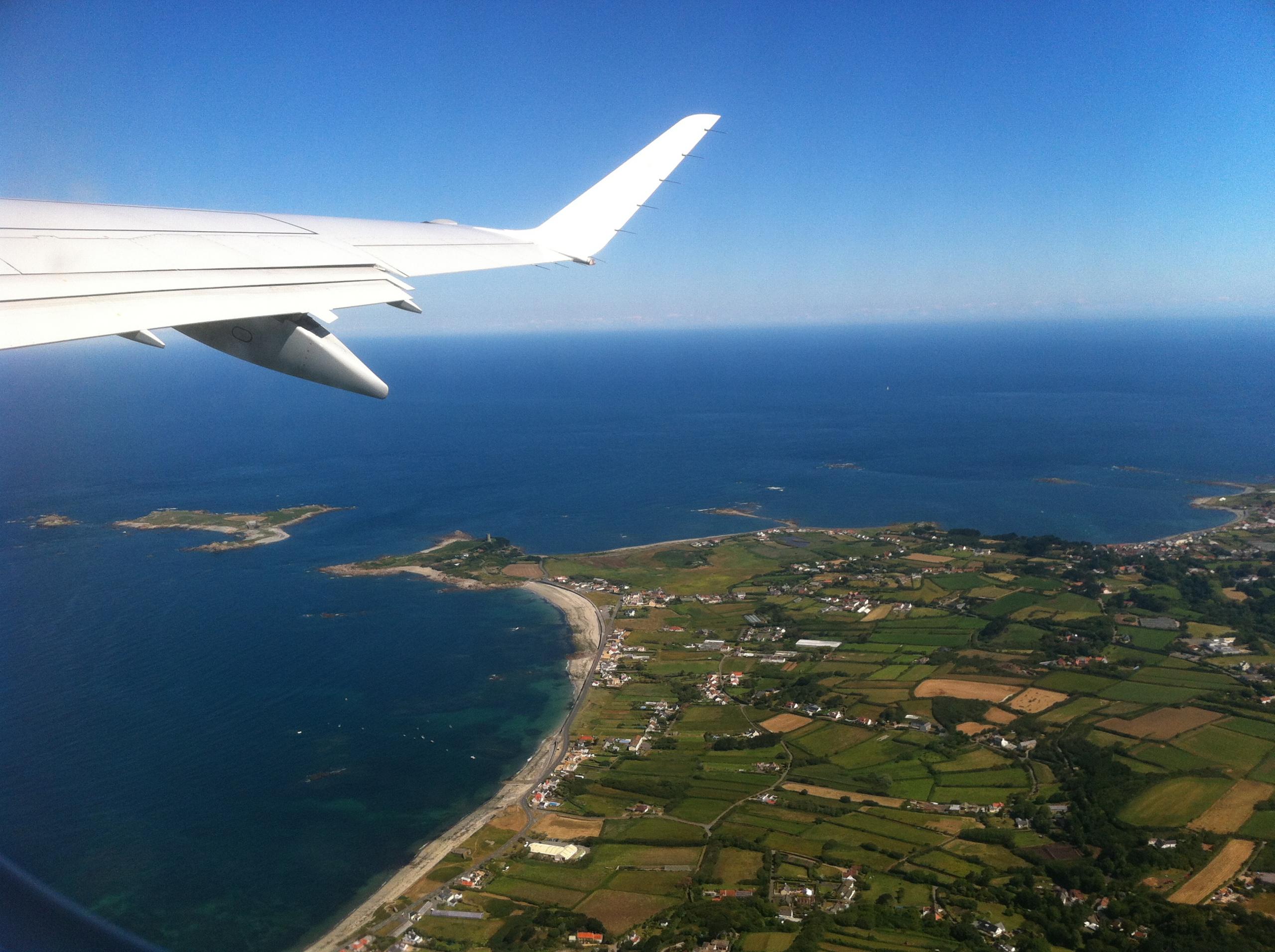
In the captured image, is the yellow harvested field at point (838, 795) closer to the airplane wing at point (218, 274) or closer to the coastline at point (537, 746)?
the coastline at point (537, 746)

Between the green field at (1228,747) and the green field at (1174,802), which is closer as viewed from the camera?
the green field at (1174,802)

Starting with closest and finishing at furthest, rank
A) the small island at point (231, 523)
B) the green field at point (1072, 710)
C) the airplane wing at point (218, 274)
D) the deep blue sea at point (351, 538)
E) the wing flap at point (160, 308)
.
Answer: the wing flap at point (160, 308) → the airplane wing at point (218, 274) → the deep blue sea at point (351, 538) → the green field at point (1072, 710) → the small island at point (231, 523)

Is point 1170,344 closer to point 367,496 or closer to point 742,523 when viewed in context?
point 742,523

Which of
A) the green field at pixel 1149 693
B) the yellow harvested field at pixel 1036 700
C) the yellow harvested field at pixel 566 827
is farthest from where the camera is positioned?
the yellow harvested field at pixel 1036 700

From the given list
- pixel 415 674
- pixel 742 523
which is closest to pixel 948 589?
pixel 742 523

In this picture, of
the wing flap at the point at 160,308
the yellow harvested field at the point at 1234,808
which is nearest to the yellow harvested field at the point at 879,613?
the yellow harvested field at the point at 1234,808

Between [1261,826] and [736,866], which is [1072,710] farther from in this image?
[736,866]
